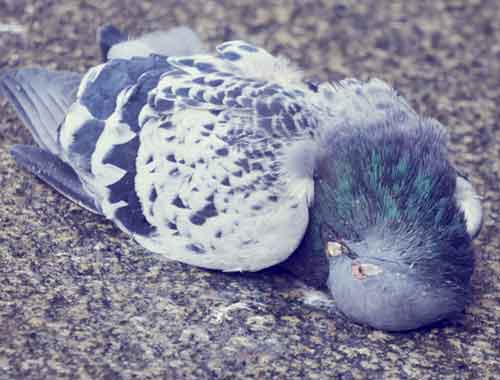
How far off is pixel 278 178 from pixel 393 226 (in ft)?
2.08

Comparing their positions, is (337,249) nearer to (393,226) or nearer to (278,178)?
(393,226)

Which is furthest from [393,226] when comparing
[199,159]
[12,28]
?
[12,28]

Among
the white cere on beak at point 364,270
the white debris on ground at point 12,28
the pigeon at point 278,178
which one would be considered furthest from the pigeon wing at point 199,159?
the white debris on ground at point 12,28

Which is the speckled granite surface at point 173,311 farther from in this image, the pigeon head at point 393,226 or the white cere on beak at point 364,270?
the white cere on beak at point 364,270

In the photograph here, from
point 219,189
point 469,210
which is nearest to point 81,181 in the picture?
point 219,189

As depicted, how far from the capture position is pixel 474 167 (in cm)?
602

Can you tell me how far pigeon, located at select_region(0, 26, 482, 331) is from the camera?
4293 mm

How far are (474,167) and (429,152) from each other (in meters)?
1.69

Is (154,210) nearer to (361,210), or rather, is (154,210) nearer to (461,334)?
(361,210)

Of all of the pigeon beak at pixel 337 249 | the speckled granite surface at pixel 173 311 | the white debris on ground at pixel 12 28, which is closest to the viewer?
the speckled granite surface at pixel 173 311

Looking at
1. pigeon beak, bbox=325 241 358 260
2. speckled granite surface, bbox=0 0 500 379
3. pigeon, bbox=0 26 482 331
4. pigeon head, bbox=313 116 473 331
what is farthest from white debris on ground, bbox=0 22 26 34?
pigeon beak, bbox=325 241 358 260

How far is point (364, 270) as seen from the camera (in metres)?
4.26

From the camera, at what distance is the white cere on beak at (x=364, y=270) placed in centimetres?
423

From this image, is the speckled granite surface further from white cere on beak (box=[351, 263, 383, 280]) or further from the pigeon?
white cere on beak (box=[351, 263, 383, 280])
